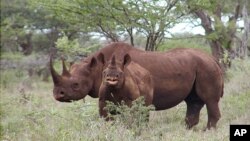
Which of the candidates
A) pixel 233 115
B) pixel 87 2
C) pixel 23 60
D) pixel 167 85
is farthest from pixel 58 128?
pixel 23 60

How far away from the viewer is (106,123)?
650cm

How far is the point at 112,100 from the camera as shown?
727 centimetres

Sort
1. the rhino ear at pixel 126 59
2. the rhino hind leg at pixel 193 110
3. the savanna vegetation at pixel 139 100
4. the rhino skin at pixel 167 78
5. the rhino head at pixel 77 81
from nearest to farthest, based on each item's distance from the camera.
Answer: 1. the savanna vegetation at pixel 139 100
2. the rhino ear at pixel 126 59
3. the rhino head at pixel 77 81
4. the rhino skin at pixel 167 78
5. the rhino hind leg at pixel 193 110

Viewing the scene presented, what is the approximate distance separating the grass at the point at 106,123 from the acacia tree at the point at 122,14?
1.94m

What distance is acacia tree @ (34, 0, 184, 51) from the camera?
1192 centimetres

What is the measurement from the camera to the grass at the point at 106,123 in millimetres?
6387

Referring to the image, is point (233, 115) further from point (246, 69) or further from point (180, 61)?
point (246, 69)

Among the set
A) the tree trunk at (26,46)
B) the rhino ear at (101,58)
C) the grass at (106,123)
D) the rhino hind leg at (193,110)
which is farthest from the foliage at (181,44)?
the tree trunk at (26,46)

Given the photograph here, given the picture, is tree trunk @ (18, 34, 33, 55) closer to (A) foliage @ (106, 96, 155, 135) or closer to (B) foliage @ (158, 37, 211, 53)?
(B) foliage @ (158, 37, 211, 53)

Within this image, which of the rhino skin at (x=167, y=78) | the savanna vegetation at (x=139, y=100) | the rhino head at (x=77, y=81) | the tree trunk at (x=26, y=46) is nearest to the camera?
the savanna vegetation at (x=139, y=100)

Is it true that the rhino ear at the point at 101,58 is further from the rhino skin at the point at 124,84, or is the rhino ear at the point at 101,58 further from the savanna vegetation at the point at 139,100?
the savanna vegetation at the point at 139,100

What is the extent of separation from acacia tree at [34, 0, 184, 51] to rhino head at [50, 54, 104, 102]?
415cm

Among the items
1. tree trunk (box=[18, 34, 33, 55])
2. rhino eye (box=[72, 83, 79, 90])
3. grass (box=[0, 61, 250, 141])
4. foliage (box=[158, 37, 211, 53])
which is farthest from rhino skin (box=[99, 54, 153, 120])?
tree trunk (box=[18, 34, 33, 55])

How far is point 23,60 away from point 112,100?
864 inches
